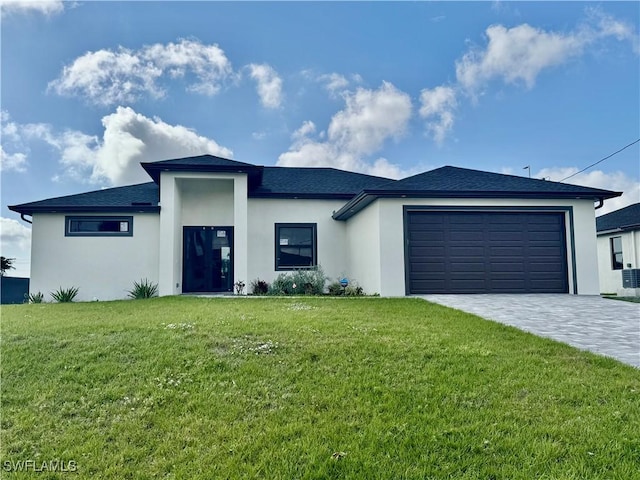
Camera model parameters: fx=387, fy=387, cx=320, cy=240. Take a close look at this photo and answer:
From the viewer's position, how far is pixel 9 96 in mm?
10242

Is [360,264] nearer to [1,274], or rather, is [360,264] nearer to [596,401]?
[596,401]

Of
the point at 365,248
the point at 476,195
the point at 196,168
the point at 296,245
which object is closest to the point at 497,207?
the point at 476,195

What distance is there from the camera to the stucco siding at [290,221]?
1362 cm

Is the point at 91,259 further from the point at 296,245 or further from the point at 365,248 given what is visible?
the point at 365,248

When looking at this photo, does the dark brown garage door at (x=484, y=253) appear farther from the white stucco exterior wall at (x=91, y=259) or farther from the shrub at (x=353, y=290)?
the white stucco exterior wall at (x=91, y=259)

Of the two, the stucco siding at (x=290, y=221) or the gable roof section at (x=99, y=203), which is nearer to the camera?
the gable roof section at (x=99, y=203)

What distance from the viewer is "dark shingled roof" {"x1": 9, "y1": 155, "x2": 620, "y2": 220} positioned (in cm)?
1064

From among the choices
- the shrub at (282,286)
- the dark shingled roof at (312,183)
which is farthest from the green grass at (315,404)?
the dark shingled roof at (312,183)

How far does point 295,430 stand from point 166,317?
4838 mm

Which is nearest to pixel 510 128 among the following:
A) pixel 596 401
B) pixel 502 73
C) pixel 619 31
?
pixel 502 73

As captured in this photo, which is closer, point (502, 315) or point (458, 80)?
point (502, 315)

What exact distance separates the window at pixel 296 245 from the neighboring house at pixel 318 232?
0.04m

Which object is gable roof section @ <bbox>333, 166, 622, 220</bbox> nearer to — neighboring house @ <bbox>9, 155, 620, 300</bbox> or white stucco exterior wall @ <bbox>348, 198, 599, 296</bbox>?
neighboring house @ <bbox>9, 155, 620, 300</bbox>

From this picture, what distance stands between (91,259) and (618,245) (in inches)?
860
